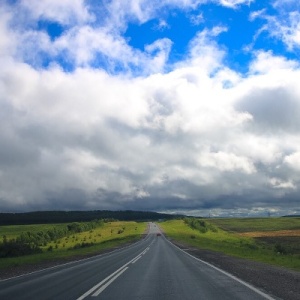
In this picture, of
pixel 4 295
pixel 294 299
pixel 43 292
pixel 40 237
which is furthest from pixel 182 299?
pixel 40 237

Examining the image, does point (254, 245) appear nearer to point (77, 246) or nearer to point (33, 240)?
point (77, 246)

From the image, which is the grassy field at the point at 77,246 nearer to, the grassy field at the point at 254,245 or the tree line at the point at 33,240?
the tree line at the point at 33,240

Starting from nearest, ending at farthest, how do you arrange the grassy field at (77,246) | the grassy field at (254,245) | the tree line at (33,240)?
the grassy field at (254,245)
the grassy field at (77,246)
the tree line at (33,240)

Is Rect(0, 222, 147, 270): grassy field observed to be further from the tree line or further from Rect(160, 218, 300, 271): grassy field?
Rect(160, 218, 300, 271): grassy field

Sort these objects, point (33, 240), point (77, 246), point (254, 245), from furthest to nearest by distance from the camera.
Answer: point (33, 240), point (77, 246), point (254, 245)

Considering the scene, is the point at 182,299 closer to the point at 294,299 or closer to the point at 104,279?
the point at 294,299

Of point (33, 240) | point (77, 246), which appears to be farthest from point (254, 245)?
point (33, 240)

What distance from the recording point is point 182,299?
11.6 metres

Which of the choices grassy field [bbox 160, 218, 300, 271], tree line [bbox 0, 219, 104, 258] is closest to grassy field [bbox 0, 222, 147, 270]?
tree line [bbox 0, 219, 104, 258]

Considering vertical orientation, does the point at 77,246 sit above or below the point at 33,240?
above

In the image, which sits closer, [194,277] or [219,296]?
[219,296]

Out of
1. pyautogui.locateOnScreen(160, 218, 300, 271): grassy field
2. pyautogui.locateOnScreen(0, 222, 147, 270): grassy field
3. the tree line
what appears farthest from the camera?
the tree line

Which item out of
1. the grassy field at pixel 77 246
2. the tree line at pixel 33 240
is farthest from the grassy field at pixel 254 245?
the tree line at pixel 33 240

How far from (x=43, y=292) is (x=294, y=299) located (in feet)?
26.8
